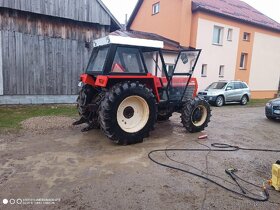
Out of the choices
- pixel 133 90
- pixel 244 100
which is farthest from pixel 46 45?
pixel 244 100

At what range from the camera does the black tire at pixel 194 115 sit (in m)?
6.33

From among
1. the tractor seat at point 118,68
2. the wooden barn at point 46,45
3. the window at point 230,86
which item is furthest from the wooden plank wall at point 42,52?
the window at point 230,86

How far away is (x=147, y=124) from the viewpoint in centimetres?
555

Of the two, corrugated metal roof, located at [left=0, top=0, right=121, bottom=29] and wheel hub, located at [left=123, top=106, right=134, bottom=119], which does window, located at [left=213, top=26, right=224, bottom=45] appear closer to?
corrugated metal roof, located at [left=0, top=0, right=121, bottom=29]

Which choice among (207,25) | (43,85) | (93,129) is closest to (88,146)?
(93,129)

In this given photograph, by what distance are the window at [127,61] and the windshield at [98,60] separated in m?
0.34

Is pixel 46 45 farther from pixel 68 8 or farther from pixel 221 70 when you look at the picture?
pixel 221 70

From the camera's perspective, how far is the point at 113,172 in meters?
3.95

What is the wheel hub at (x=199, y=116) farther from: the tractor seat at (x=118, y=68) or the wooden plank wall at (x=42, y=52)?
the wooden plank wall at (x=42, y=52)

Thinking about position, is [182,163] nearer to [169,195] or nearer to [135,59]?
[169,195]

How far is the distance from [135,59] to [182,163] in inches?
101

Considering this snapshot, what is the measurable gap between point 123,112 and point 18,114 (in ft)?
15.2

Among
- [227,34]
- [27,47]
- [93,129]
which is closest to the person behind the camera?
[93,129]

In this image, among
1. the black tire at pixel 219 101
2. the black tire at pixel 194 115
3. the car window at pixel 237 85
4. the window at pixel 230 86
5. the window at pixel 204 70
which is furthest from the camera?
the window at pixel 204 70
